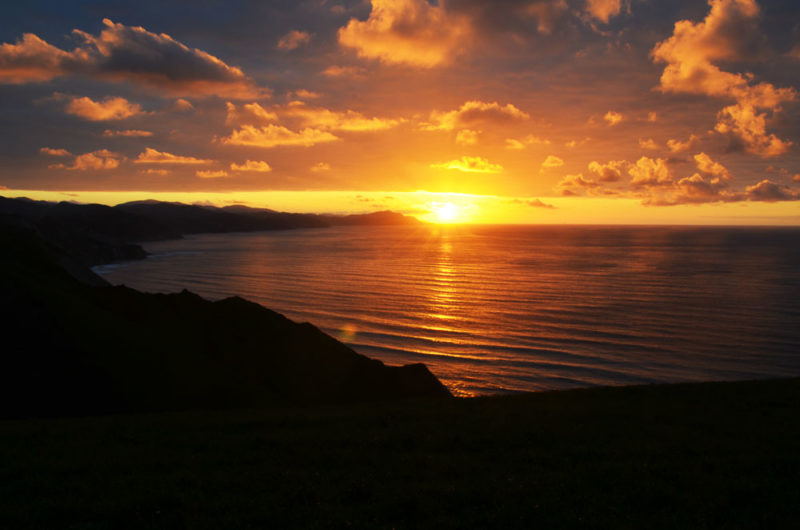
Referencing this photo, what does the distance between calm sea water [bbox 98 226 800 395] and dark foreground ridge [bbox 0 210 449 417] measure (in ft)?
43.2

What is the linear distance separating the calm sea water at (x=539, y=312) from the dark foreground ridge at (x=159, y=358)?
13.2 metres

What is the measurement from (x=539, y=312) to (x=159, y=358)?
179 ft

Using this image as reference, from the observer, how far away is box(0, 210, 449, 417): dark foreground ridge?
2373 centimetres

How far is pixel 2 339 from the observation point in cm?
Answer: 2562

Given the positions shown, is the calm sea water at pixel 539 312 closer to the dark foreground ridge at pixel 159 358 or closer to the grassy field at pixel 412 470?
the dark foreground ridge at pixel 159 358

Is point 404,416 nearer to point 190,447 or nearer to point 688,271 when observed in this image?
point 190,447

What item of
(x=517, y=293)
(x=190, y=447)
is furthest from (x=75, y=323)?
(x=517, y=293)

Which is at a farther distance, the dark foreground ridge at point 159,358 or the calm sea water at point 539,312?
the calm sea water at point 539,312

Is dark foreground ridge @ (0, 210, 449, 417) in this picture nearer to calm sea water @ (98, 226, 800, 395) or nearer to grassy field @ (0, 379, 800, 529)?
grassy field @ (0, 379, 800, 529)

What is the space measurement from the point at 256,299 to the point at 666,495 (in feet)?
257

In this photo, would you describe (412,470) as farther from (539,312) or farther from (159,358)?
(539,312)

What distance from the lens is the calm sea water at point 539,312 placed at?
45.2 metres

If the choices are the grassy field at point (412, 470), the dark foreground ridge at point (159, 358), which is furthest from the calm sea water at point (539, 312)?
the grassy field at point (412, 470)

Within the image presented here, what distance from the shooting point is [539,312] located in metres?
69.8
